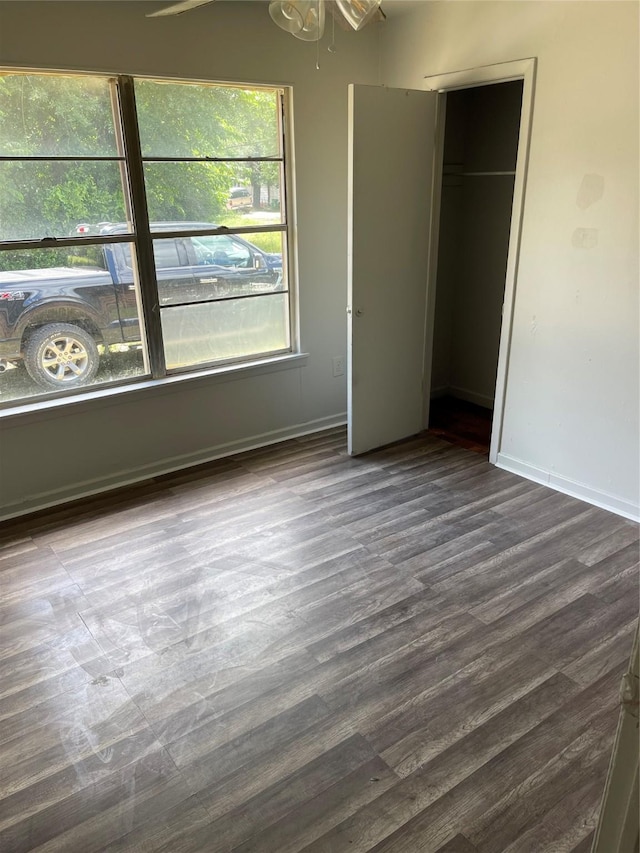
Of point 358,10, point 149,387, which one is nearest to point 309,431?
point 149,387

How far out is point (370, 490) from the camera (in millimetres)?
3357

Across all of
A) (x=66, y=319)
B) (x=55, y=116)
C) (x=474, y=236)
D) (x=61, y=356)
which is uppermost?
(x=55, y=116)

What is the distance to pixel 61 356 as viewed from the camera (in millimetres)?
3184

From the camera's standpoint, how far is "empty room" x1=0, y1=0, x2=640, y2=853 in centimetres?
177

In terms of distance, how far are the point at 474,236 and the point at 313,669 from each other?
3.46 m

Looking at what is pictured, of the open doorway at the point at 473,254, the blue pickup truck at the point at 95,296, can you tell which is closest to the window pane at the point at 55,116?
the blue pickup truck at the point at 95,296

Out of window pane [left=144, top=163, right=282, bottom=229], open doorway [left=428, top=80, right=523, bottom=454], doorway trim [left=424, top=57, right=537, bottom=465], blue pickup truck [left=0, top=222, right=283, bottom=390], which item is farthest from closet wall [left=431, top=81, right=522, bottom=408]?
blue pickup truck [left=0, top=222, right=283, bottom=390]

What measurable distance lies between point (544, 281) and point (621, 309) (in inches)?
17.7

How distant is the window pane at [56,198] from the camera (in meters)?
2.84

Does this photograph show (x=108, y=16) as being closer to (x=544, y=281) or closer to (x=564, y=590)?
Result: (x=544, y=281)

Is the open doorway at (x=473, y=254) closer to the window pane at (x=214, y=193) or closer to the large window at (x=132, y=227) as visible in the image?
the window pane at (x=214, y=193)

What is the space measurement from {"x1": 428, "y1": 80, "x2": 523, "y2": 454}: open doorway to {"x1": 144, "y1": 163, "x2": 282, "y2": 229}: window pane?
1271 millimetres

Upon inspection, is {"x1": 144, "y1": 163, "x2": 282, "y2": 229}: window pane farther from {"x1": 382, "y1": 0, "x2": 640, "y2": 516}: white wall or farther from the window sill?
{"x1": 382, "y1": 0, "x2": 640, "y2": 516}: white wall

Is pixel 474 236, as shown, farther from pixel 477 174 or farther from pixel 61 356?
pixel 61 356
